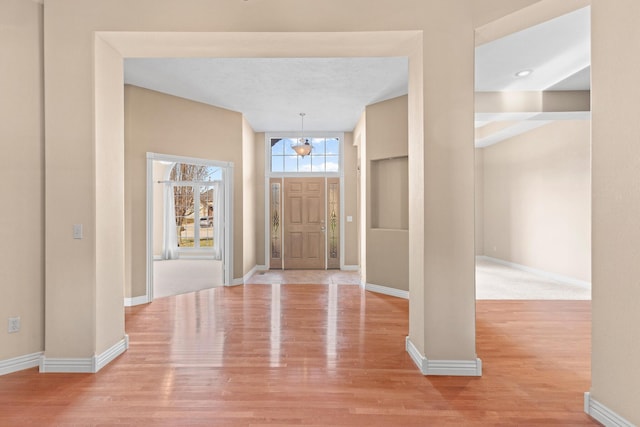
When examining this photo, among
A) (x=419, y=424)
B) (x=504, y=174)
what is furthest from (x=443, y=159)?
(x=504, y=174)

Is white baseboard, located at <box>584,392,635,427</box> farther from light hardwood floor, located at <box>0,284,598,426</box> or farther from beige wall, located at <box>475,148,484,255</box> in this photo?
beige wall, located at <box>475,148,484,255</box>

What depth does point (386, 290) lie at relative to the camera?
5.22 metres

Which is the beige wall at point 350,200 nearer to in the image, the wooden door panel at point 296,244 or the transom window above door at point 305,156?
the transom window above door at point 305,156

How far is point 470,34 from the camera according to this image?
8.59 feet

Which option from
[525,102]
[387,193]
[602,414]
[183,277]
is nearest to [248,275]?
[183,277]

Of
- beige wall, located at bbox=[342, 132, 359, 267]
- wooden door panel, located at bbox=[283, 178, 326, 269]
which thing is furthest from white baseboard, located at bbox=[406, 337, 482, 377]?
wooden door panel, located at bbox=[283, 178, 326, 269]

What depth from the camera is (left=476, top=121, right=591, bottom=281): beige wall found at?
5.78 meters

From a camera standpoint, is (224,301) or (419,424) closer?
(419,424)

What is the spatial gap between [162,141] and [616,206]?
5157 millimetres

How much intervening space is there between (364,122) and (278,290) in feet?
10.5

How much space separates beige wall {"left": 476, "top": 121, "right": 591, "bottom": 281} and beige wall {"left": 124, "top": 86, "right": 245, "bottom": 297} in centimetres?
590

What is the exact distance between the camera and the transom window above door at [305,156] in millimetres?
7473

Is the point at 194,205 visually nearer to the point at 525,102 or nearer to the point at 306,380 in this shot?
the point at 306,380

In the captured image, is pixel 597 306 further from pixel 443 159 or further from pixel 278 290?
pixel 278 290
